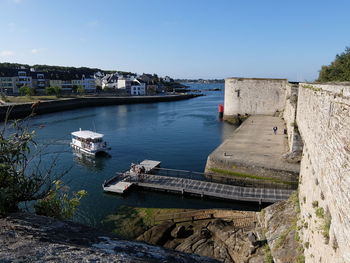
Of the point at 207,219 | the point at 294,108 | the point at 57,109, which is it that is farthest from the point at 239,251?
the point at 57,109

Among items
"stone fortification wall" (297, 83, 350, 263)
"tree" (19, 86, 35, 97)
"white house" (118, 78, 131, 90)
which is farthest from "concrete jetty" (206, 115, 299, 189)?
"white house" (118, 78, 131, 90)

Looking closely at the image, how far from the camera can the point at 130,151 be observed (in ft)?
92.6

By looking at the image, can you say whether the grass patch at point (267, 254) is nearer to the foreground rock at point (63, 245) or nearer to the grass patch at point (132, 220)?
the grass patch at point (132, 220)

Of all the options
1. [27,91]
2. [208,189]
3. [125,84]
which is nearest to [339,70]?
[208,189]

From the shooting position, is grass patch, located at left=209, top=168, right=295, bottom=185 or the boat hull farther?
the boat hull

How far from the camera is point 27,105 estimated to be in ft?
174

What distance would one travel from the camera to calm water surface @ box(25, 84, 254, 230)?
55.0ft

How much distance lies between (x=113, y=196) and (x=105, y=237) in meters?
15.1

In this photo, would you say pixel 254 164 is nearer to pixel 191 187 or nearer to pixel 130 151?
pixel 191 187

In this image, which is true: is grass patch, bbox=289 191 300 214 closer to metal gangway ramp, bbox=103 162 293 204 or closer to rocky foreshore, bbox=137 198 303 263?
rocky foreshore, bbox=137 198 303 263

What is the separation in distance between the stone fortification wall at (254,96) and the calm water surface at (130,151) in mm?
4447

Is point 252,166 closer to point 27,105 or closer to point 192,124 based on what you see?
point 192,124

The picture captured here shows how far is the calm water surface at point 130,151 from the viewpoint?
16.8 meters

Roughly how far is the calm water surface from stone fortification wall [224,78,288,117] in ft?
14.6
